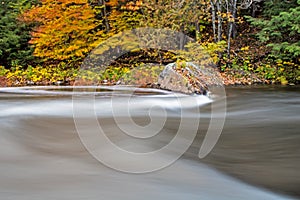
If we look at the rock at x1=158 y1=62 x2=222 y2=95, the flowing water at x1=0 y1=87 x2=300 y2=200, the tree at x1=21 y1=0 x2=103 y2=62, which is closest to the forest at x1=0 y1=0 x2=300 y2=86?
the tree at x1=21 y1=0 x2=103 y2=62

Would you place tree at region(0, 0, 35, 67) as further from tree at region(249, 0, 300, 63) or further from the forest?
tree at region(249, 0, 300, 63)

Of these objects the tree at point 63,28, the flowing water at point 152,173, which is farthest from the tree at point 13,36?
the flowing water at point 152,173

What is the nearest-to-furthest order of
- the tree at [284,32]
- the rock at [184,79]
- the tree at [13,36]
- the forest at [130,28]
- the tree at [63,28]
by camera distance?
the rock at [184,79] < the tree at [284,32] < the forest at [130,28] < the tree at [63,28] < the tree at [13,36]

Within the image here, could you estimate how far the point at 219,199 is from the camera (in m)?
2.31

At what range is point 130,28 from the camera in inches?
603

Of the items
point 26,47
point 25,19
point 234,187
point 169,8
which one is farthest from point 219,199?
point 26,47

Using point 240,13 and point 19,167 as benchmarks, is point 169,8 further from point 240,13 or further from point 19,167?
point 19,167

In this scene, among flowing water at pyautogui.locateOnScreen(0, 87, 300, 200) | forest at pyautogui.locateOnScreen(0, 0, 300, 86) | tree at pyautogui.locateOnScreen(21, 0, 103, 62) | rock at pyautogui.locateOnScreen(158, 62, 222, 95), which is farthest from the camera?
tree at pyautogui.locateOnScreen(21, 0, 103, 62)

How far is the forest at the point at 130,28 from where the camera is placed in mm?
13680

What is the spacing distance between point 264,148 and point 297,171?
77 cm

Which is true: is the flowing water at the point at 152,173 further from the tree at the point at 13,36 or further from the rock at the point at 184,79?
the tree at the point at 13,36

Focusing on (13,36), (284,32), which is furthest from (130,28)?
(284,32)

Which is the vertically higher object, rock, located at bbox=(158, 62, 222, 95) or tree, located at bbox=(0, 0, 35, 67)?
tree, located at bbox=(0, 0, 35, 67)

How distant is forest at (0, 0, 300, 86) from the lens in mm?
13680
